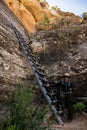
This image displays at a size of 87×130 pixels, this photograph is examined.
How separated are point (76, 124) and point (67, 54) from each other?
4.40 meters

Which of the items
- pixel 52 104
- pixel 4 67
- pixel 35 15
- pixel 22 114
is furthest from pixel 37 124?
pixel 35 15

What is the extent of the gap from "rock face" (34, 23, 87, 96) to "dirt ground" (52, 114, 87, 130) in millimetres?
1099

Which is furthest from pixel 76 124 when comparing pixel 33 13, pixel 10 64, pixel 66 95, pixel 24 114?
pixel 33 13

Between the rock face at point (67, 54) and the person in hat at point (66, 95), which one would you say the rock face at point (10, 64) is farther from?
the person in hat at point (66, 95)

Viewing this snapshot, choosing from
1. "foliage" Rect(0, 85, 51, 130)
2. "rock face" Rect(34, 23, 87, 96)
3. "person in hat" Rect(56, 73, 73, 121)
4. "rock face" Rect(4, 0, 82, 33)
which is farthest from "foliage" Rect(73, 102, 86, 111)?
"rock face" Rect(4, 0, 82, 33)

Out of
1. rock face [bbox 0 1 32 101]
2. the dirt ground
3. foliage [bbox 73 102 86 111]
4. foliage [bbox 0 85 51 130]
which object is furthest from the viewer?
foliage [bbox 73 102 86 111]

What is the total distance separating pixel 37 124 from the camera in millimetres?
6793

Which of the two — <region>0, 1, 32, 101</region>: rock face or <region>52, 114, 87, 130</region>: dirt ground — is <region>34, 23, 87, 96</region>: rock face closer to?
<region>52, 114, 87, 130</region>: dirt ground

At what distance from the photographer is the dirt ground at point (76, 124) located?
29.0 feet

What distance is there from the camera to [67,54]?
13.2 metres

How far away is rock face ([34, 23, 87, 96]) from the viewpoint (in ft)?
37.6

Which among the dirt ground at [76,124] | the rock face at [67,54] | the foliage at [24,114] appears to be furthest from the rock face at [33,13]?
the foliage at [24,114]

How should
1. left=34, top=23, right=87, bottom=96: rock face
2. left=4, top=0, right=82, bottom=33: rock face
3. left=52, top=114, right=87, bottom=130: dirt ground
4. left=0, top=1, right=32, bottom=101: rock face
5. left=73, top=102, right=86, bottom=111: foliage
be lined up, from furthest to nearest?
left=4, top=0, right=82, bottom=33: rock face, left=34, top=23, right=87, bottom=96: rock face, left=73, top=102, right=86, bottom=111: foliage, left=0, top=1, right=32, bottom=101: rock face, left=52, top=114, right=87, bottom=130: dirt ground

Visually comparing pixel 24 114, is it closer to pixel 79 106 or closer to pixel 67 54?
pixel 79 106
